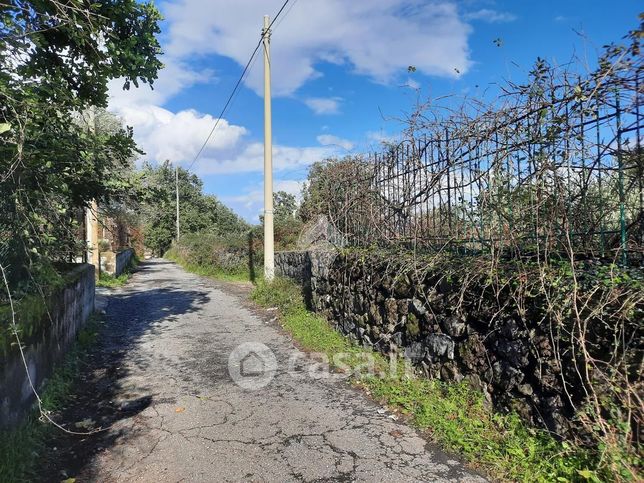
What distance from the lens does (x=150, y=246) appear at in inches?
1836

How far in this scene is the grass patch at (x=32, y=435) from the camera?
3.18 meters

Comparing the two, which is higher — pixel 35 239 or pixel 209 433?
pixel 35 239

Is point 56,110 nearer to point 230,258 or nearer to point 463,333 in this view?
point 463,333

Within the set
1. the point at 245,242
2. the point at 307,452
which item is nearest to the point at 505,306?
the point at 307,452

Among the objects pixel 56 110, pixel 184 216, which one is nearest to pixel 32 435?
pixel 56 110

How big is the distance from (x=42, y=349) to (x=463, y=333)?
4214mm

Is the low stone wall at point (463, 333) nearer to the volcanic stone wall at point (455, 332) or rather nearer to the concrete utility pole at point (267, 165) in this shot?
the volcanic stone wall at point (455, 332)

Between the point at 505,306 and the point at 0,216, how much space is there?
4.55 m

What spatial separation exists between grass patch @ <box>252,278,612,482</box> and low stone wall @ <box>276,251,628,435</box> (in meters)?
0.12

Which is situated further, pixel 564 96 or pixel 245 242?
pixel 245 242

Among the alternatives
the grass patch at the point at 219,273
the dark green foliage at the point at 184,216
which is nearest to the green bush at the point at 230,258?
the grass patch at the point at 219,273

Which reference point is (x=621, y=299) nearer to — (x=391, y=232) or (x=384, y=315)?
(x=384, y=315)

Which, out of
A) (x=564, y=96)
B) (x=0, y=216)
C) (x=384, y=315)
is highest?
(x=564, y=96)

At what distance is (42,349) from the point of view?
15.5 feet
